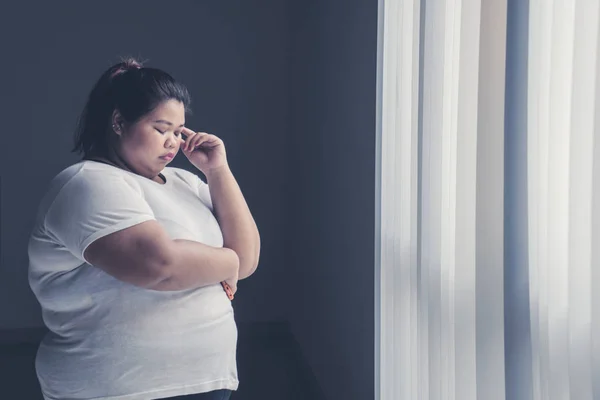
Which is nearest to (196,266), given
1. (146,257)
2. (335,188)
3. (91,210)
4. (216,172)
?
(146,257)

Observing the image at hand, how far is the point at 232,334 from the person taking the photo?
1353mm

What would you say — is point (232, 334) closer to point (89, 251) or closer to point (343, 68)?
point (89, 251)

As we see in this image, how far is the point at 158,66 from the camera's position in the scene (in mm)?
4332

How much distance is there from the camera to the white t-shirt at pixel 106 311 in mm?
1159

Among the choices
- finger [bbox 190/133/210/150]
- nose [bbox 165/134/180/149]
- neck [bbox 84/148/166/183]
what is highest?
finger [bbox 190/133/210/150]

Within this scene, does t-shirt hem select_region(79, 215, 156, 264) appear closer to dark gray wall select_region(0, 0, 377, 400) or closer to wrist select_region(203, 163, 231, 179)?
wrist select_region(203, 163, 231, 179)

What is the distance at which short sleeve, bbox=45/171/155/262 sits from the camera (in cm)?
114

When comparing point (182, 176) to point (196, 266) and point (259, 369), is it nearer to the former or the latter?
point (196, 266)

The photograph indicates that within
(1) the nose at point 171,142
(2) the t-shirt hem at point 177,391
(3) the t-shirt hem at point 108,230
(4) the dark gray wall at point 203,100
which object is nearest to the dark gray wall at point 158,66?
(4) the dark gray wall at point 203,100

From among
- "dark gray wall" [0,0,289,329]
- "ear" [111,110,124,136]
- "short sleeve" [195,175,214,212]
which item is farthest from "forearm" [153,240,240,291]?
"dark gray wall" [0,0,289,329]

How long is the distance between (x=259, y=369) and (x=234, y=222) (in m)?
2.42

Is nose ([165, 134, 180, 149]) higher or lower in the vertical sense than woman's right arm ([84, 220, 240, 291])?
higher

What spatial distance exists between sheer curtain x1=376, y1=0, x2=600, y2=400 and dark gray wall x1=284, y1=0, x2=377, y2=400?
2.06ft

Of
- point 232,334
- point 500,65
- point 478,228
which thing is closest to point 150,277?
point 232,334
